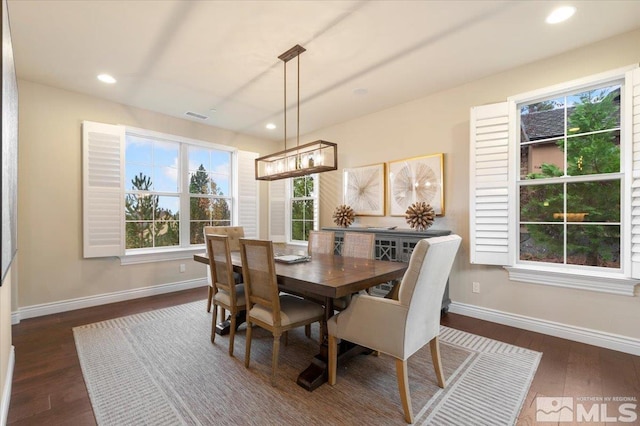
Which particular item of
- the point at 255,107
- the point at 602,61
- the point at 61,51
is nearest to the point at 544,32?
the point at 602,61

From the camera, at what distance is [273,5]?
84.0 inches

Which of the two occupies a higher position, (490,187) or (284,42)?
(284,42)

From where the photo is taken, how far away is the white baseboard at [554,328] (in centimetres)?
251

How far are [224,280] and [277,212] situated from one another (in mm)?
3113

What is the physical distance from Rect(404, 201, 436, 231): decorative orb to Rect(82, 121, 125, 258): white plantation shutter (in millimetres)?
3807

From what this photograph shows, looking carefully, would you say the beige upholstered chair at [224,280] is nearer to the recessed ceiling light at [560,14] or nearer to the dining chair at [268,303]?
the dining chair at [268,303]

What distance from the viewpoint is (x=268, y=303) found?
2133mm

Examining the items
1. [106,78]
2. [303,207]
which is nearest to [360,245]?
[303,207]

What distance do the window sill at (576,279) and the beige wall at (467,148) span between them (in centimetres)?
6

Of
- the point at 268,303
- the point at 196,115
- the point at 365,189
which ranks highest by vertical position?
the point at 196,115

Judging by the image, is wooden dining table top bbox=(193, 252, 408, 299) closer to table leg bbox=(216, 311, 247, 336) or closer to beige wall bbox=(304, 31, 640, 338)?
table leg bbox=(216, 311, 247, 336)

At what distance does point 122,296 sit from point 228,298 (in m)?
2.38

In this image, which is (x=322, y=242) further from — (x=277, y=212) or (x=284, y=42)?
(x=277, y=212)

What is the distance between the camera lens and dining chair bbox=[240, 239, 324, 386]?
2061 millimetres
